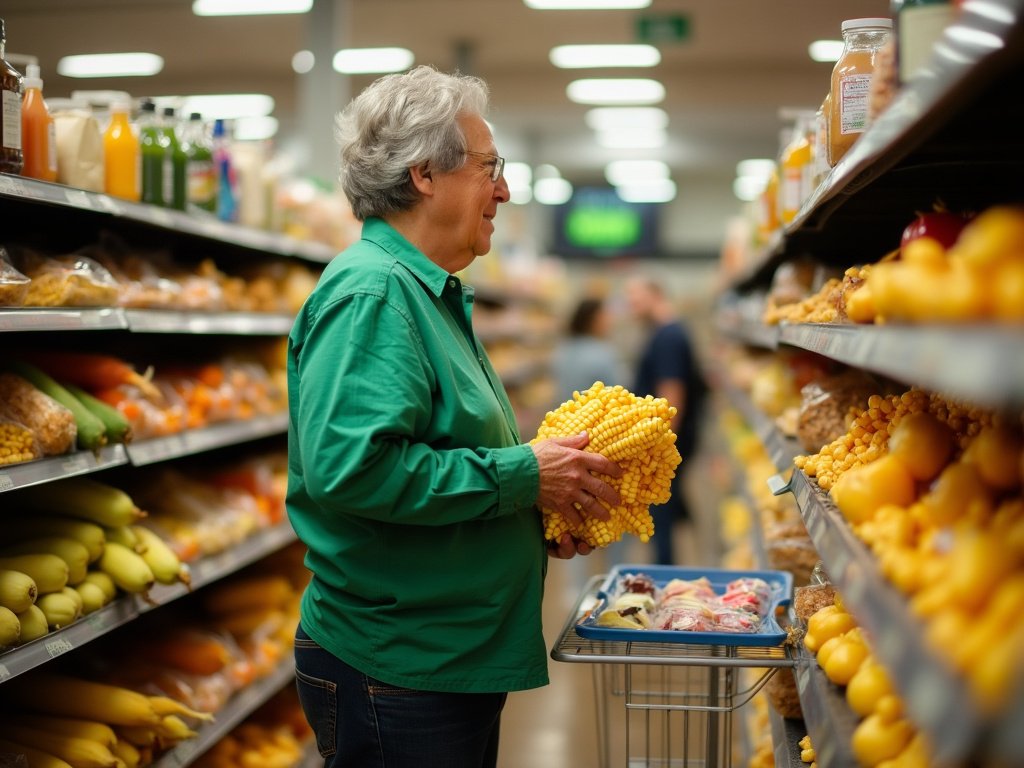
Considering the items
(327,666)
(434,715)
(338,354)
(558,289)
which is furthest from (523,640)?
(558,289)

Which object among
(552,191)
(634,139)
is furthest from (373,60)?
(552,191)

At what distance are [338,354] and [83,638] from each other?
117cm

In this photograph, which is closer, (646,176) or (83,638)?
(83,638)

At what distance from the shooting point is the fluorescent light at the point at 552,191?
16797mm

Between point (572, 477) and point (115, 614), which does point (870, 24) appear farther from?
point (115, 614)

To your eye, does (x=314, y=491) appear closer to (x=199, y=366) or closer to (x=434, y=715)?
(x=434, y=715)

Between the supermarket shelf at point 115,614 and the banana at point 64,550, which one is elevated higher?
the banana at point 64,550

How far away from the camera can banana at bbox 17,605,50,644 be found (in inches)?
92.3

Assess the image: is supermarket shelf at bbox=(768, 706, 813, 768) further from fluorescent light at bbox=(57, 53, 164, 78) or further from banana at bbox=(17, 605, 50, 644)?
fluorescent light at bbox=(57, 53, 164, 78)

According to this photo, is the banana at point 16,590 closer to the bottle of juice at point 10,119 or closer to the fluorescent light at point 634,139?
the bottle of juice at point 10,119

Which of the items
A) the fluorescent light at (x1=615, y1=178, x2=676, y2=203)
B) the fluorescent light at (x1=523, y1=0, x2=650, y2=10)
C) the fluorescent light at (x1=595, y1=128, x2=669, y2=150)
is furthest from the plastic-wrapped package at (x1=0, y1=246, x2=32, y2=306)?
the fluorescent light at (x1=615, y1=178, x2=676, y2=203)

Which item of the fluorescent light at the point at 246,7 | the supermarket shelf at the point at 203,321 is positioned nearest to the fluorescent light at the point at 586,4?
the fluorescent light at the point at 246,7

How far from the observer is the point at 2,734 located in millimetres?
2594

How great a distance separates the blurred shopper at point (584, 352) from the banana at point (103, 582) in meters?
4.45
